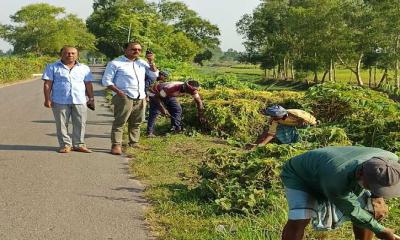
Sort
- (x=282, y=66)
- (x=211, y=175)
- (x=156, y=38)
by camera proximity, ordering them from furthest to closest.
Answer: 1. (x=282, y=66)
2. (x=156, y=38)
3. (x=211, y=175)

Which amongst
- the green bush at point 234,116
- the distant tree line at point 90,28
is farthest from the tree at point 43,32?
the green bush at point 234,116

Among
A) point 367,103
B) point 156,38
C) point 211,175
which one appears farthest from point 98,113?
point 156,38

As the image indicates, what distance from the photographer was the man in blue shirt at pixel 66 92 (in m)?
7.93

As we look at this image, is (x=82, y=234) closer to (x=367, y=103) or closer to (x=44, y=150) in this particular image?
(x=44, y=150)

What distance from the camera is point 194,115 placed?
35.8ft

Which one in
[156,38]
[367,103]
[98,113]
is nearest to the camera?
[367,103]

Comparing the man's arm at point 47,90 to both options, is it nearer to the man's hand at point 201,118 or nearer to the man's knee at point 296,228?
the man's hand at point 201,118

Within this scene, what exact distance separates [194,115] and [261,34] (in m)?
54.6

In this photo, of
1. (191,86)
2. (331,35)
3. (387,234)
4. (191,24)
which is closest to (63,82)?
(191,86)

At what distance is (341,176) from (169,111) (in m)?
7.32

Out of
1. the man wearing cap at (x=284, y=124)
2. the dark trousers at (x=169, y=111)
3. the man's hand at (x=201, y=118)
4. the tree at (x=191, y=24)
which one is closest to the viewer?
the man wearing cap at (x=284, y=124)

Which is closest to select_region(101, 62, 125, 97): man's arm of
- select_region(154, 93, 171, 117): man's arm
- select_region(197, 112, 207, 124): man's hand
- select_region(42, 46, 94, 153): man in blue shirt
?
select_region(42, 46, 94, 153): man in blue shirt

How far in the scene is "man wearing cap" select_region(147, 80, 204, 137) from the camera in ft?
32.4

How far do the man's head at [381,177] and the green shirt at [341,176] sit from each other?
14 cm
